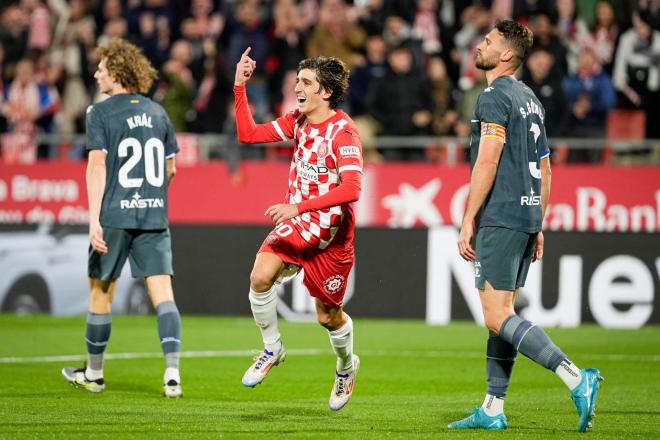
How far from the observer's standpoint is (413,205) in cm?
1778

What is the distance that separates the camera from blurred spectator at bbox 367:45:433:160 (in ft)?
57.2

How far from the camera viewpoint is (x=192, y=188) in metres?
18.3

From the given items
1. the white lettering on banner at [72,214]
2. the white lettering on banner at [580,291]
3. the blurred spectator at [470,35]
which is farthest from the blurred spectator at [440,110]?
the white lettering on banner at [72,214]

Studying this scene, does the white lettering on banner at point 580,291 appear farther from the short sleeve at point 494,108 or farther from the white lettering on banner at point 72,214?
the short sleeve at point 494,108

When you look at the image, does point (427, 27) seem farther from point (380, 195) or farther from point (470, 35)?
point (380, 195)

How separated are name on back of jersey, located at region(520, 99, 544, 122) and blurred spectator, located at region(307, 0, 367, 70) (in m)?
10.5

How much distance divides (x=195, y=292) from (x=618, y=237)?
18.0 ft

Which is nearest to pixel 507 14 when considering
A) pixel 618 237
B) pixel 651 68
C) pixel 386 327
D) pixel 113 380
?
pixel 651 68

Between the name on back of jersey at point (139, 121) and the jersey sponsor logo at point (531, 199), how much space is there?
3.10 metres

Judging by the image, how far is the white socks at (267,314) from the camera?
26.5ft

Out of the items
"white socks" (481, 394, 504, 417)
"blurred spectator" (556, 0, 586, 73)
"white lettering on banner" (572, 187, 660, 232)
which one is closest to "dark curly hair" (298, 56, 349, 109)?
"white socks" (481, 394, 504, 417)

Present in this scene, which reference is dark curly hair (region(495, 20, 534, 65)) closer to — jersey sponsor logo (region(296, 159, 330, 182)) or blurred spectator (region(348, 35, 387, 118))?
jersey sponsor logo (region(296, 159, 330, 182))

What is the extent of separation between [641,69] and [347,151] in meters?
10.4

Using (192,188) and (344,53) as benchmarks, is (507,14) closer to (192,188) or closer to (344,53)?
(344,53)
